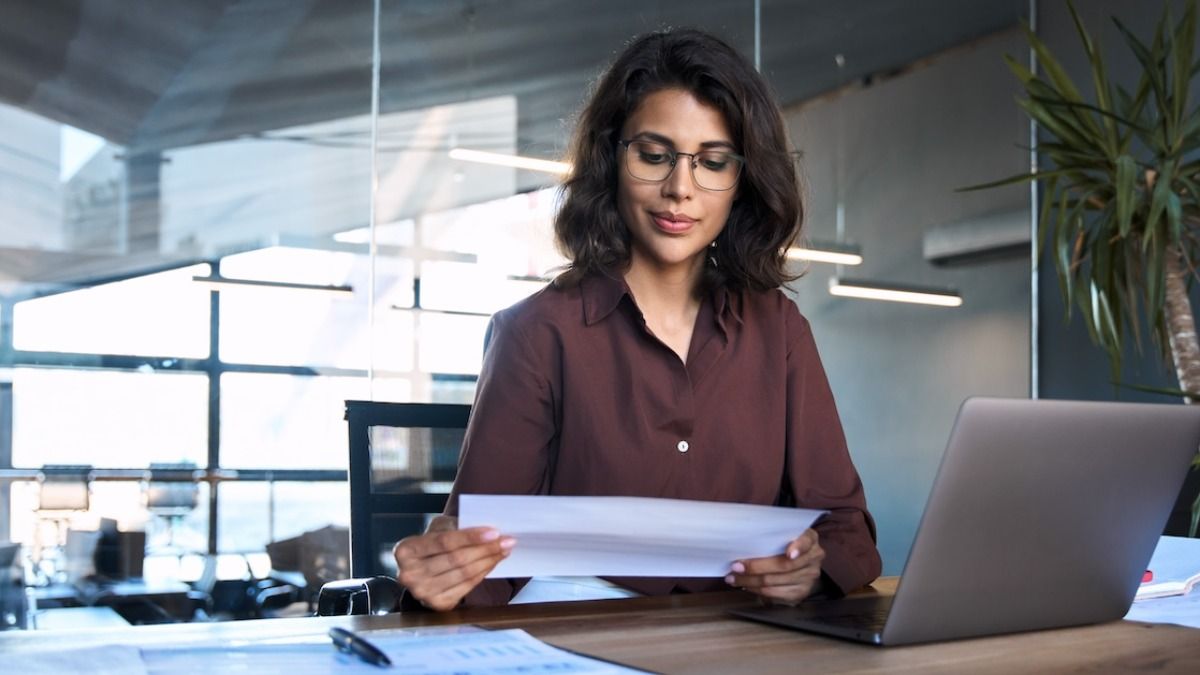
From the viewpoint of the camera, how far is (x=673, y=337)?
6.07ft

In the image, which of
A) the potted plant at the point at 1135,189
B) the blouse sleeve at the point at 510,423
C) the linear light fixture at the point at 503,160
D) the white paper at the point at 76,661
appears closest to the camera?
the white paper at the point at 76,661

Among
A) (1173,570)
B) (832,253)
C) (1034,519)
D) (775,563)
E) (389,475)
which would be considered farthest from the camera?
(832,253)

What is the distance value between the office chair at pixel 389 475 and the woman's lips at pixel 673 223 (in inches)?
25.9

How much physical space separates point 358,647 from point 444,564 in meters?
0.30

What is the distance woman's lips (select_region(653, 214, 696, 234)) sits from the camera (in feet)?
5.88

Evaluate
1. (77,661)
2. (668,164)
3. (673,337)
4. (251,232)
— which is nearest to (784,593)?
(673,337)

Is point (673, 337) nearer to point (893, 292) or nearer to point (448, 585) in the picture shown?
point (448, 585)

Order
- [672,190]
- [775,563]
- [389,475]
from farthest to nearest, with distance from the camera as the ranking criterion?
[389,475] < [672,190] < [775,563]

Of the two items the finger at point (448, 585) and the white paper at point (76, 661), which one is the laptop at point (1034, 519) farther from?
the white paper at point (76, 661)

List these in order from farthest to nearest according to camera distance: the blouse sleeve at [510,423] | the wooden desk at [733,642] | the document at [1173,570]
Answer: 1. the blouse sleeve at [510,423]
2. the document at [1173,570]
3. the wooden desk at [733,642]

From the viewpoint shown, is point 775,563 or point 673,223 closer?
point 775,563

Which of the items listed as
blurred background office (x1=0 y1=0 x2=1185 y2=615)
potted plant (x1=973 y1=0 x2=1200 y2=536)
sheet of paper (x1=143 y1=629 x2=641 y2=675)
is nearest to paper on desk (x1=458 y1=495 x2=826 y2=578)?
sheet of paper (x1=143 y1=629 x2=641 y2=675)

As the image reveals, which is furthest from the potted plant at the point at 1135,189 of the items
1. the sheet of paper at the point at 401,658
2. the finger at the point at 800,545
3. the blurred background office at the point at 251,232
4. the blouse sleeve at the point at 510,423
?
the sheet of paper at the point at 401,658

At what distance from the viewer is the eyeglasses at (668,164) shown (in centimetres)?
180
